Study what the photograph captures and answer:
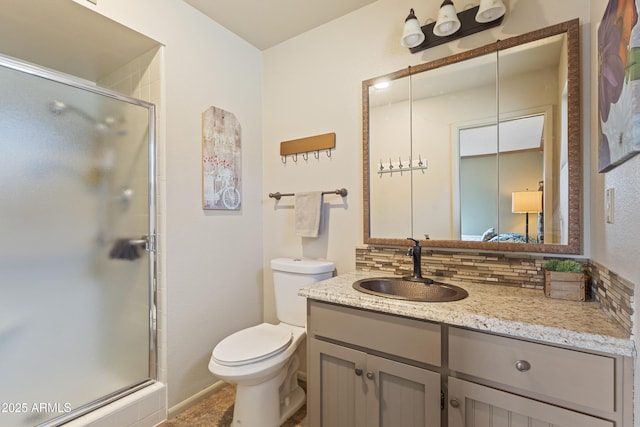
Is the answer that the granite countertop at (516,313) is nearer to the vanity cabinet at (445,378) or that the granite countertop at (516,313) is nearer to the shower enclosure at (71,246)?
the vanity cabinet at (445,378)

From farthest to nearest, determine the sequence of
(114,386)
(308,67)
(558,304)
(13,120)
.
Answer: (308,67)
(114,386)
(13,120)
(558,304)

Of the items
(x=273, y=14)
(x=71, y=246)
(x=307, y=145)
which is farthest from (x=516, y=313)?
(x=273, y=14)

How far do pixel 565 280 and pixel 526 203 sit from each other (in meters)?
0.38

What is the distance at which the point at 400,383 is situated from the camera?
114 cm

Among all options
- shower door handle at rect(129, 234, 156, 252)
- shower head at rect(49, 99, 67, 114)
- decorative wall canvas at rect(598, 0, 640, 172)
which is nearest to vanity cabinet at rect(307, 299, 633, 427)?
decorative wall canvas at rect(598, 0, 640, 172)

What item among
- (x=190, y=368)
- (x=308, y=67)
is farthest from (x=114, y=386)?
(x=308, y=67)

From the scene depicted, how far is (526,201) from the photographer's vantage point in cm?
136

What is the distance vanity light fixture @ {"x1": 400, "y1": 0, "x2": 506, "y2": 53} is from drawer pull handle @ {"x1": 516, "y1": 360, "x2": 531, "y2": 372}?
4.92 feet

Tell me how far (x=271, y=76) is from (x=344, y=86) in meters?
0.70

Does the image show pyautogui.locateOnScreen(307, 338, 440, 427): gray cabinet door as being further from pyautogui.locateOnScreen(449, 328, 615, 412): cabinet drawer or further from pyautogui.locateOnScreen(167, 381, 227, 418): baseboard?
pyautogui.locateOnScreen(167, 381, 227, 418): baseboard

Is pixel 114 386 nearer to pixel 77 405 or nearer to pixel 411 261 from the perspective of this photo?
pixel 77 405

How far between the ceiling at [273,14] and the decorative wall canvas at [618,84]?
1.31 meters

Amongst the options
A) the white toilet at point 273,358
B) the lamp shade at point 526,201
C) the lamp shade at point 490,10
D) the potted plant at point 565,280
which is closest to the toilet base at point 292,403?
the white toilet at point 273,358

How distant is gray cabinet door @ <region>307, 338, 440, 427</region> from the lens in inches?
42.6
